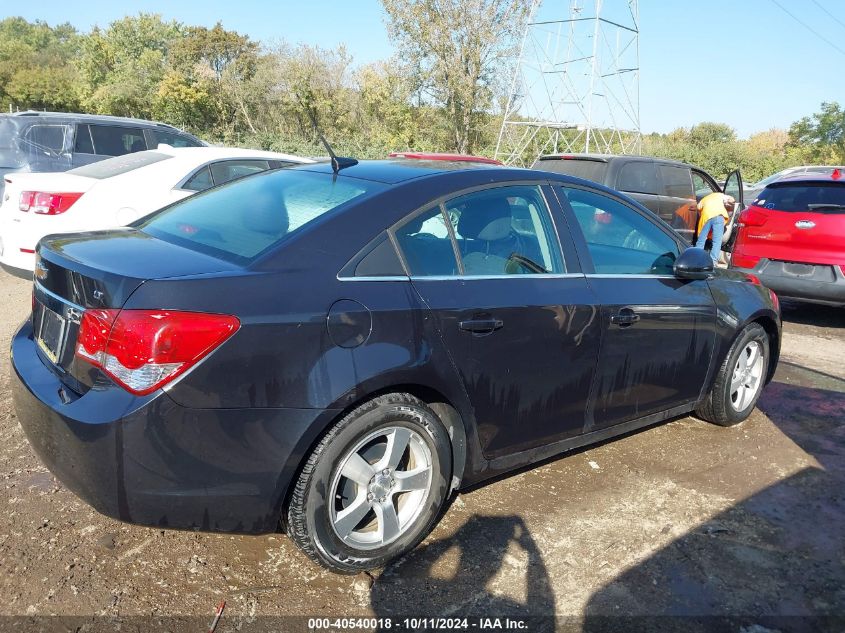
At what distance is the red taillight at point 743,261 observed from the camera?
7.70 m

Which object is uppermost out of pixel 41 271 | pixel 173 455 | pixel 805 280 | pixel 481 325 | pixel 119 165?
pixel 119 165

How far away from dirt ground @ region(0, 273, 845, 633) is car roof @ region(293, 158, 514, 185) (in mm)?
1609

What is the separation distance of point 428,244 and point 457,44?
2551cm

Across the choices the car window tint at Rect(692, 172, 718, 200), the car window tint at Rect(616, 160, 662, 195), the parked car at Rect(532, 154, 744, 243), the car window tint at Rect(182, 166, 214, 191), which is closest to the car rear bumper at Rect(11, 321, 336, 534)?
the car window tint at Rect(182, 166, 214, 191)

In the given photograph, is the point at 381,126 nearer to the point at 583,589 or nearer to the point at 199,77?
the point at 199,77

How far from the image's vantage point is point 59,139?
984 cm

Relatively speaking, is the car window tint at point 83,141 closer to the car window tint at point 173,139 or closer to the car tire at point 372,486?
the car window tint at point 173,139

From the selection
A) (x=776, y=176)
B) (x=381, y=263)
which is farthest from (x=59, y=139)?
(x=776, y=176)

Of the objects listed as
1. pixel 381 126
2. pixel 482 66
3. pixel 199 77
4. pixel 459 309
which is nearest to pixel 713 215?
pixel 459 309

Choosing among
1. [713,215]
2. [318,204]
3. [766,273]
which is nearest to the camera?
[318,204]

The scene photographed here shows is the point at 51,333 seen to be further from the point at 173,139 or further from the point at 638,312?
the point at 173,139

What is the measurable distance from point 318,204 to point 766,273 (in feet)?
20.6

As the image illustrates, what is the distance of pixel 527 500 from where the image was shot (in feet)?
11.1

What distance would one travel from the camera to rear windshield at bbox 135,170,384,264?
272cm
